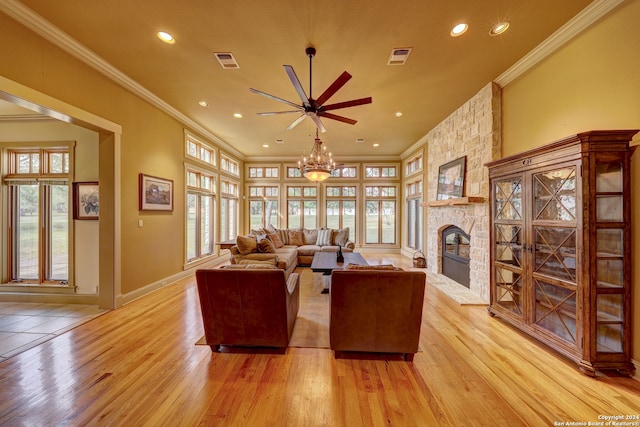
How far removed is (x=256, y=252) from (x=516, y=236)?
4272mm

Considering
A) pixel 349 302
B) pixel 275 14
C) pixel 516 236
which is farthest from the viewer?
pixel 516 236

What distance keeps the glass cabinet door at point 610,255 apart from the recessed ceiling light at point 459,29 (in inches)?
75.1

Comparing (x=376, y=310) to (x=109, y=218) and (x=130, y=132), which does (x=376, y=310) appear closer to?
(x=109, y=218)

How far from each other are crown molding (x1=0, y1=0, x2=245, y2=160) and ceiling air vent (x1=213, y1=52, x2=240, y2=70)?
5.16 ft

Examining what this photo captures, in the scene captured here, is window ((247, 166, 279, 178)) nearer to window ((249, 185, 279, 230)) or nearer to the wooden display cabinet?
window ((249, 185, 279, 230))

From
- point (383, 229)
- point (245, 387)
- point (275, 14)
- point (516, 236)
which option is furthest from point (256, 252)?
point (383, 229)

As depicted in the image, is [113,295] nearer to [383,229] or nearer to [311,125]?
[311,125]

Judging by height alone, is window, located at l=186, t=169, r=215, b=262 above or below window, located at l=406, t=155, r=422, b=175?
below

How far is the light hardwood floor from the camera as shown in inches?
68.4

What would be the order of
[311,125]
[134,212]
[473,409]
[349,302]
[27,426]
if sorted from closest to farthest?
1. [27,426]
2. [473,409]
3. [349,302]
4. [134,212]
5. [311,125]

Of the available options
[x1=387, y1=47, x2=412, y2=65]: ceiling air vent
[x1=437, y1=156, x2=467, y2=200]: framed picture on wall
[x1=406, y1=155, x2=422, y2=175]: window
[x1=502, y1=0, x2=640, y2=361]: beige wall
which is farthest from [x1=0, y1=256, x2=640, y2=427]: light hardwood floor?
[x1=406, y1=155, x2=422, y2=175]: window

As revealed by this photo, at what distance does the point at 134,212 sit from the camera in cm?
401

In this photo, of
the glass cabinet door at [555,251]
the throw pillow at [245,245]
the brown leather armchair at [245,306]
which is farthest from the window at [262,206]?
A: the glass cabinet door at [555,251]

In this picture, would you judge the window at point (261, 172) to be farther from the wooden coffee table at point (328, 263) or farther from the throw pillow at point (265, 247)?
the wooden coffee table at point (328, 263)
